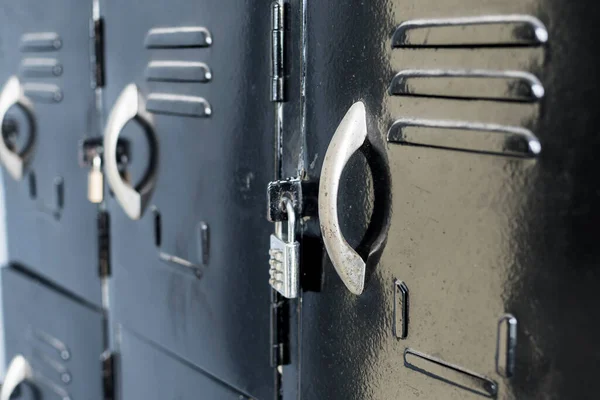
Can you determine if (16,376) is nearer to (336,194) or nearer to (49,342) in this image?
(49,342)

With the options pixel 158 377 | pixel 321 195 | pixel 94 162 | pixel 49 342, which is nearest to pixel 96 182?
pixel 94 162

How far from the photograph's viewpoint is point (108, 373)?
1.48 metres

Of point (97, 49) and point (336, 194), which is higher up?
point (97, 49)

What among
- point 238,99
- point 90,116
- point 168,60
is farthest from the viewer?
point 90,116

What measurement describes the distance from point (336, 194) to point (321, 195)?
2 cm

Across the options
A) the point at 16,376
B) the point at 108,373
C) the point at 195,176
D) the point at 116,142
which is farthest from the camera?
the point at 16,376

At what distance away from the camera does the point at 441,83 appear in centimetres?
75

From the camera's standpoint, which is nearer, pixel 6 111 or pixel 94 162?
pixel 94 162

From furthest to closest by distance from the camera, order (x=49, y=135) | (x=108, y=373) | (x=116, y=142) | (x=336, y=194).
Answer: (x=49, y=135), (x=108, y=373), (x=116, y=142), (x=336, y=194)

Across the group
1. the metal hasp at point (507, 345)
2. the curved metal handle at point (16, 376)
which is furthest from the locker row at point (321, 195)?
the curved metal handle at point (16, 376)

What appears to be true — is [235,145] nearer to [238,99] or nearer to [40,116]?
[238,99]

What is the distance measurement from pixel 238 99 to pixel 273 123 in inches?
3.4

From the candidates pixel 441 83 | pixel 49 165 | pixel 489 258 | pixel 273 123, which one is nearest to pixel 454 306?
pixel 489 258

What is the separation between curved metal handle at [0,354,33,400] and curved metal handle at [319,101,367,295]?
49.2 inches
